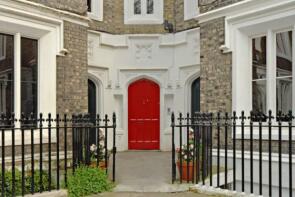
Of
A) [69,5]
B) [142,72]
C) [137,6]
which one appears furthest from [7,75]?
[137,6]


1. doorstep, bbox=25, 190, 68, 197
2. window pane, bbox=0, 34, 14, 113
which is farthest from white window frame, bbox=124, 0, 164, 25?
doorstep, bbox=25, 190, 68, 197

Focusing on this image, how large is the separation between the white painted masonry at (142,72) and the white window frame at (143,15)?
1.64 feet

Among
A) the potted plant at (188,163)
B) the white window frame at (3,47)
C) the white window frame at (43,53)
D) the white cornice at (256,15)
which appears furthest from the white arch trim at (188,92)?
the white window frame at (3,47)

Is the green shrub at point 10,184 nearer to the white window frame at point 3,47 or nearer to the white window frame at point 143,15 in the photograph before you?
the white window frame at point 3,47

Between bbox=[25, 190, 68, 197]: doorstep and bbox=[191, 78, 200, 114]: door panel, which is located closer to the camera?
bbox=[25, 190, 68, 197]: doorstep

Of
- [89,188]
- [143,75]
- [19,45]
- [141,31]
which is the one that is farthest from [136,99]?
[89,188]

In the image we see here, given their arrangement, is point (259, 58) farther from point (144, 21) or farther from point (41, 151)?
point (144, 21)

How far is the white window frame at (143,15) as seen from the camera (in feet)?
42.2

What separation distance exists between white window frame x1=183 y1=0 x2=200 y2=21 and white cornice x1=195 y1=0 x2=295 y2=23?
305 cm

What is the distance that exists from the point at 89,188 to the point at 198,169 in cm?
200

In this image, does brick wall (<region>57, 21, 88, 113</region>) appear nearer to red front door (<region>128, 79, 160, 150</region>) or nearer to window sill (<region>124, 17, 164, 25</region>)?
window sill (<region>124, 17, 164, 25</region>)

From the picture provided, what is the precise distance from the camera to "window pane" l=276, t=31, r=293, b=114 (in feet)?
25.1

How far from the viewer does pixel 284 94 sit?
305 inches

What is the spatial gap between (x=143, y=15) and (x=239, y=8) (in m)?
5.28
